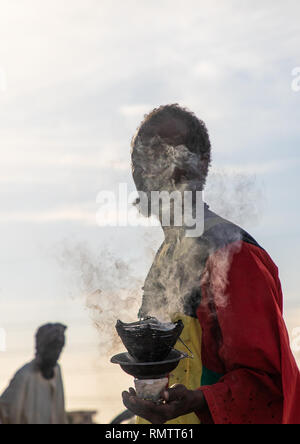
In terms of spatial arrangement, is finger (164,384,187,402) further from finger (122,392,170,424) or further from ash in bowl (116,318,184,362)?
ash in bowl (116,318,184,362)

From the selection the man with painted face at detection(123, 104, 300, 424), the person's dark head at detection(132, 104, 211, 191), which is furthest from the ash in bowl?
the person's dark head at detection(132, 104, 211, 191)

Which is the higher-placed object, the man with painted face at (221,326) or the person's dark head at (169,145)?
the person's dark head at (169,145)

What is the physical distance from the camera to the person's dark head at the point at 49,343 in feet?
27.3

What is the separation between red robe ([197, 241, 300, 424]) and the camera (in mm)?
3545

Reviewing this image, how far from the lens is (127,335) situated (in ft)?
12.4

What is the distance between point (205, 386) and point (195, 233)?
3.13 feet

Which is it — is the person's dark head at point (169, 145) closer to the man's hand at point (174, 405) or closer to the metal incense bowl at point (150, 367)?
the metal incense bowl at point (150, 367)

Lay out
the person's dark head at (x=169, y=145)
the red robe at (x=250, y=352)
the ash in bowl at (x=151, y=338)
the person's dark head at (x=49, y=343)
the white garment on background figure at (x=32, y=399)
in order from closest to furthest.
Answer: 1. the red robe at (x=250, y=352)
2. the ash in bowl at (x=151, y=338)
3. the person's dark head at (x=169, y=145)
4. the white garment on background figure at (x=32, y=399)
5. the person's dark head at (x=49, y=343)

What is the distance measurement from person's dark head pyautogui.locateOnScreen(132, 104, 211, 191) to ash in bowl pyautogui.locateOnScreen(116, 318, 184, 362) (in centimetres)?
99

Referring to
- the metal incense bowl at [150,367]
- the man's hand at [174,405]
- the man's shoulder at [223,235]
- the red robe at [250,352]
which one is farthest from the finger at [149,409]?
the man's shoulder at [223,235]

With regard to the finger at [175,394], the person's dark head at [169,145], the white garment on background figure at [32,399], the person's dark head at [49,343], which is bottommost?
the white garment on background figure at [32,399]

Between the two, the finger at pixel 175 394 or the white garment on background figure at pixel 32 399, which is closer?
the finger at pixel 175 394
